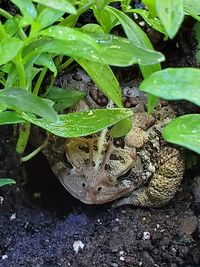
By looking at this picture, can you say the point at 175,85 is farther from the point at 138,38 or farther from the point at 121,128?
the point at 121,128

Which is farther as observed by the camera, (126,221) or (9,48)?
(126,221)

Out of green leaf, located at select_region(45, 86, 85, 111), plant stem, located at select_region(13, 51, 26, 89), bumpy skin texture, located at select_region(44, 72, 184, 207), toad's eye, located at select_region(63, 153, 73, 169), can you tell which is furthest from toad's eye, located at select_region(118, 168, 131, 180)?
plant stem, located at select_region(13, 51, 26, 89)

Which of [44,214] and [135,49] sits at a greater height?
[135,49]

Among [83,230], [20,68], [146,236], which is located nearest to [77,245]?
[83,230]

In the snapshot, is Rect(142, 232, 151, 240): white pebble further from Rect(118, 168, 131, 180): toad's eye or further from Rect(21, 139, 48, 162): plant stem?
Rect(21, 139, 48, 162): plant stem

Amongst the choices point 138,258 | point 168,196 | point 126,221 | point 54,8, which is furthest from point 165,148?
point 54,8

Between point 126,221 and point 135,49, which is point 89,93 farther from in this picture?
point 135,49

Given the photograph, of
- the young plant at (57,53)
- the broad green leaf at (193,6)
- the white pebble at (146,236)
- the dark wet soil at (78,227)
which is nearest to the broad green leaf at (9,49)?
the young plant at (57,53)
